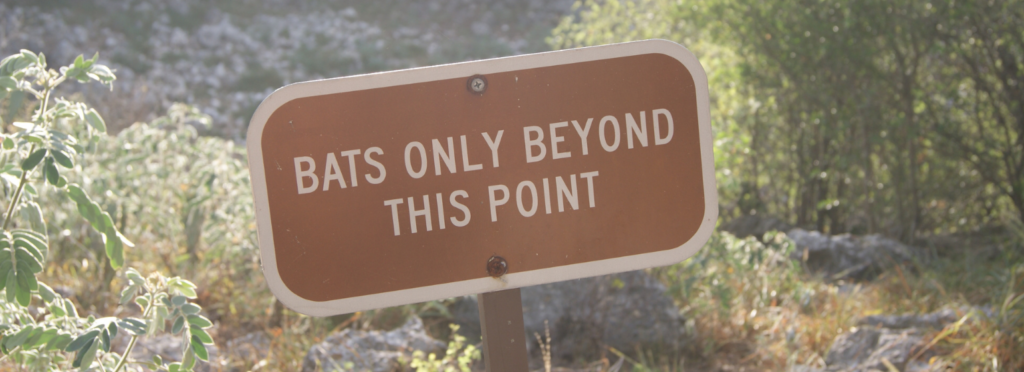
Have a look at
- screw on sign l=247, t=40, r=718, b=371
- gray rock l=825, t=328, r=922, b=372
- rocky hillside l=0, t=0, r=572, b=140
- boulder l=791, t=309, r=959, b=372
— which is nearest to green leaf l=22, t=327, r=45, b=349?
screw on sign l=247, t=40, r=718, b=371

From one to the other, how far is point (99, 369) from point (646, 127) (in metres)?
1.27

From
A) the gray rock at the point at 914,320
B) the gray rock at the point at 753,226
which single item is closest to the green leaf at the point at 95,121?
the gray rock at the point at 914,320

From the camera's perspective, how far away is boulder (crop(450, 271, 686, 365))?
10.4 feet

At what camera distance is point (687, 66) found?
120cm

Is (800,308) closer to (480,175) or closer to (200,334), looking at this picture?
(480,175)

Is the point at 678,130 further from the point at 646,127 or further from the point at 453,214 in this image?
the point at 453,214

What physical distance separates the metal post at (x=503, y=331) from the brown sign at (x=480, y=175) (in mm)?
47

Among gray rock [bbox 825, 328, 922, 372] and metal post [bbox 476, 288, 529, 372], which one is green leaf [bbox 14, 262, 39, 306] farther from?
gray rock [bbox 825, 328, 922, 372]

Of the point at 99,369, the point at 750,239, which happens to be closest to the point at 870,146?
the point at 750,239

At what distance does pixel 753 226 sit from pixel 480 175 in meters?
5.95

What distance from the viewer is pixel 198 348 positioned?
1.34 metres

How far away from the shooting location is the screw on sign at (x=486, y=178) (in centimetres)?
111

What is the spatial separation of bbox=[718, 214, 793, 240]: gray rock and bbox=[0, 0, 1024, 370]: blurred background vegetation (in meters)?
0.14

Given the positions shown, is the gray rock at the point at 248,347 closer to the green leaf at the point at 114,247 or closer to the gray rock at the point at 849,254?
the green leaf at the point at 114,247
